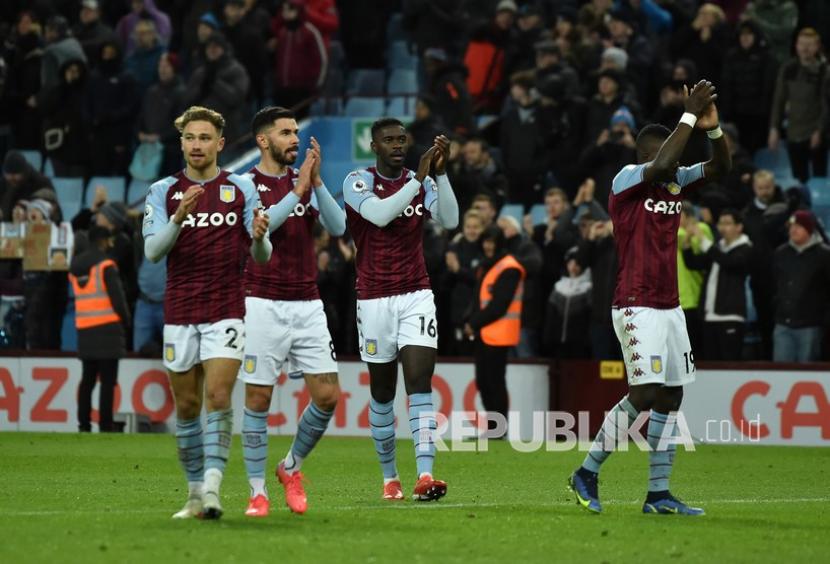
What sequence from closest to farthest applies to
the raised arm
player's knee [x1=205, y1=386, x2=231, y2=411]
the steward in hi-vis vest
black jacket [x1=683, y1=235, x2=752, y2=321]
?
player's knee [x1=205, y1=386, x2=231, y2=411] → the raised arm → black jacket [x1=683, y1=235, x2=752, y2=321] → the steward in hi-vis vest

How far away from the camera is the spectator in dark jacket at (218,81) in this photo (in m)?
24.7

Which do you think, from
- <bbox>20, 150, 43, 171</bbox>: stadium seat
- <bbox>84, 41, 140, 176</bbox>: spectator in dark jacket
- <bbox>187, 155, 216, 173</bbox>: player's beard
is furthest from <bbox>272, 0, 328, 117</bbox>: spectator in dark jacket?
<bbox>187, 155, 216, 173</bbox>: player's beard

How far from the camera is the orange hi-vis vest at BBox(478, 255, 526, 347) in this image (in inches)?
770

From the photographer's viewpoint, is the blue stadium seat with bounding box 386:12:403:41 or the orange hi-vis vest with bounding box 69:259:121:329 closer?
the orange hi-vis vest with bounding box 69:259:121:329

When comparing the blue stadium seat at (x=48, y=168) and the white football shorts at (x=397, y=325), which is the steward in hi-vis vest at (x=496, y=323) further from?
the blue stadium seat at (x=48, y=168)

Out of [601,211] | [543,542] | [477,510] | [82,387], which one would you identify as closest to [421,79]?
[601,211]

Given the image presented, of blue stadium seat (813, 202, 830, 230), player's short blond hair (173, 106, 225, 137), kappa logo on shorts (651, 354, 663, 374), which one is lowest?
kappa logo on shorts (651, 354, 663, 374)

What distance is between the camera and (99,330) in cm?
2053

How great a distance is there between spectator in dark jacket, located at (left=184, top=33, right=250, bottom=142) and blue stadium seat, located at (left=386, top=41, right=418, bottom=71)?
11.7 ft

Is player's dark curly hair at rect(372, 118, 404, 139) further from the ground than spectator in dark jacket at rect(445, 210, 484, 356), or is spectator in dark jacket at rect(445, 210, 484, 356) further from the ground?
player's dark curly hair at rect(372, 118, 404, 139)

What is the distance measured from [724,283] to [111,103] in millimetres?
10688

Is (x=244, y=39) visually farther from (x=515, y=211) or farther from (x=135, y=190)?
(x=515, y=211)

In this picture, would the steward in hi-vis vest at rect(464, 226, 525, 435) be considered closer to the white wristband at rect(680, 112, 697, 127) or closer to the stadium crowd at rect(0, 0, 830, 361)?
the stadium crowd at rect(0, 0, 830, 361)

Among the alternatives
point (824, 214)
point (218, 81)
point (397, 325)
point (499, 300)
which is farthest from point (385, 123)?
point (218, 81)
